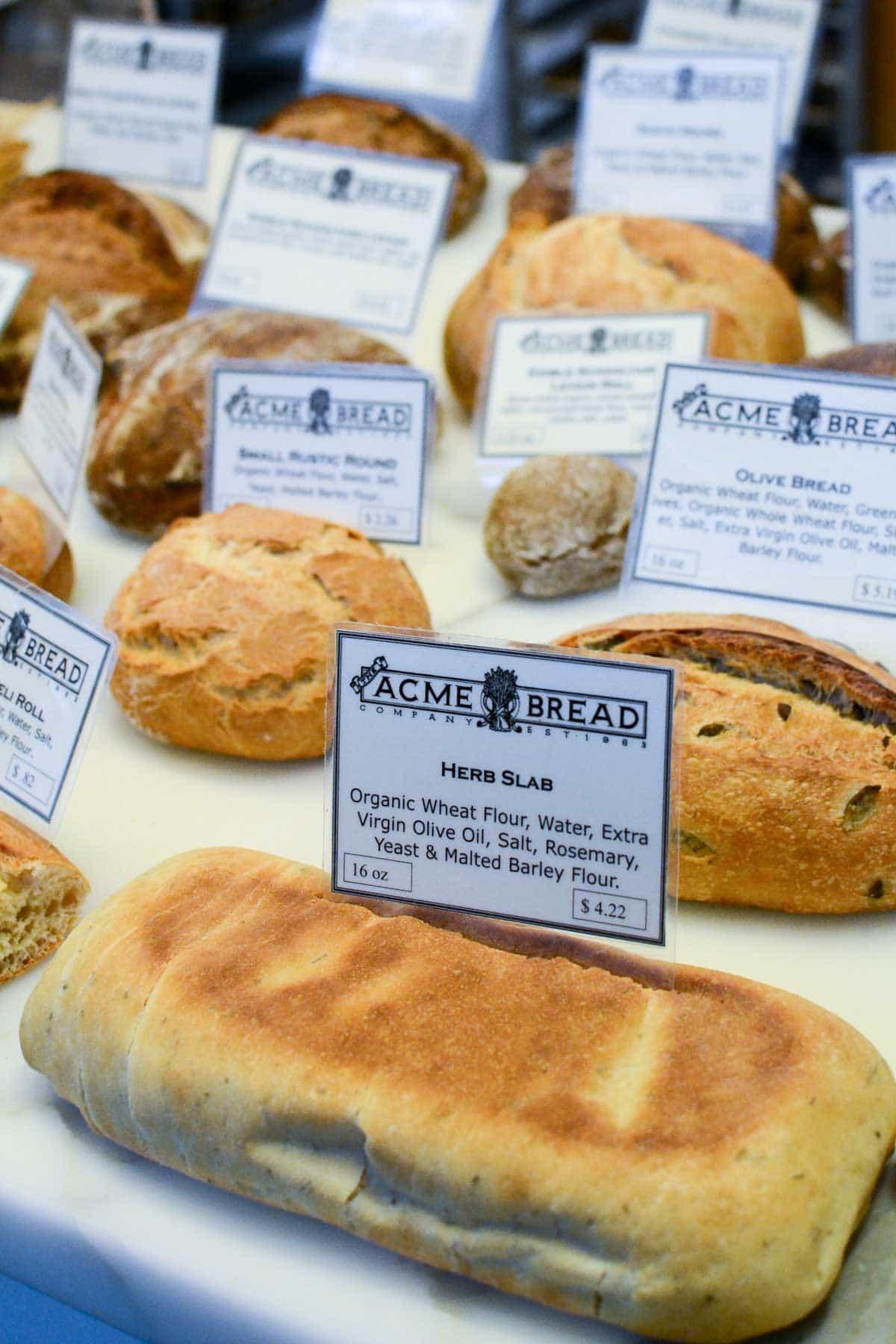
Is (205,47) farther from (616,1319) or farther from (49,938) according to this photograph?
(616,1319)

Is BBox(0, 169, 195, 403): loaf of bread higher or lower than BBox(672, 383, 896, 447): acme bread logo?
lower

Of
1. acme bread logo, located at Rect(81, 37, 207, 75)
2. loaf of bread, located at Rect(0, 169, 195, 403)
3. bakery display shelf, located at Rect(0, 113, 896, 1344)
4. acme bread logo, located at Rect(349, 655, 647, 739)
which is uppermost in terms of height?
acme bread logo, located at Rect(81, 37, 207, 75)

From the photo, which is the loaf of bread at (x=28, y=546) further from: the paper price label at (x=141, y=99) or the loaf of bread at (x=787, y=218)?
the paper price label at (x=141, y=99)

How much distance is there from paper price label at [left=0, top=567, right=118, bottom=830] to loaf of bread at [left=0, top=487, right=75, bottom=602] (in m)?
0.38

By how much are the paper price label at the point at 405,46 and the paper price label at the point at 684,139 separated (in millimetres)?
590

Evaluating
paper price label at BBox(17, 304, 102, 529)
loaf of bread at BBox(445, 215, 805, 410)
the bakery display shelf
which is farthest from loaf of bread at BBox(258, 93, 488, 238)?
the bakery display shelf

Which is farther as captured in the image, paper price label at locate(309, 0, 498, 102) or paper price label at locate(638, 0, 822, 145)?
paper price label at locate(309, 0, 498, 102)

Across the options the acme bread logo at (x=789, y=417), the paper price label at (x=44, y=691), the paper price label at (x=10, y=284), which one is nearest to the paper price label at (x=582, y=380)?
the acme bread logo at (x=789, y=417)

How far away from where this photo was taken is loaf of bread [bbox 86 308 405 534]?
2.15 m

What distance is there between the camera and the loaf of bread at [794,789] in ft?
4.59

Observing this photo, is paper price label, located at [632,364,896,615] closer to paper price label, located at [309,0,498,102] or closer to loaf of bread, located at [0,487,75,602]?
loaf of bread, located at [0,487,75,602]

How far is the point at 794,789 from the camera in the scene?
4.62ft

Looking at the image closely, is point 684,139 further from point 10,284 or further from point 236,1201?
point 236,1201

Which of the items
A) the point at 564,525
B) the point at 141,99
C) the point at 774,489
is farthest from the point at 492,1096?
the point at 141,99
